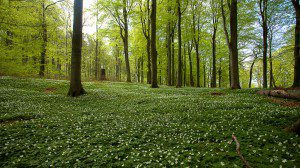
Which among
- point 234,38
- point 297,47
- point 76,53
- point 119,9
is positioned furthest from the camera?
point 119,9

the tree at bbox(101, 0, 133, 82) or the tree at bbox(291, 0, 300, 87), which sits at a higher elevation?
the tree at bbox(101, 0, 133, 82)

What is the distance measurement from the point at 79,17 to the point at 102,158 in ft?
45.8

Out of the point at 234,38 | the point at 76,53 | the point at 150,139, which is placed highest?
the point at 234,38

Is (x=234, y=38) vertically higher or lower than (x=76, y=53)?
higher

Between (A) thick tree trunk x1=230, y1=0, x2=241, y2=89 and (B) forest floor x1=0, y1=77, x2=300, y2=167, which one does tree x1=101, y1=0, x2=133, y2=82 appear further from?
(B) forest floor x1=0, y1=77, x2=300, y2=167

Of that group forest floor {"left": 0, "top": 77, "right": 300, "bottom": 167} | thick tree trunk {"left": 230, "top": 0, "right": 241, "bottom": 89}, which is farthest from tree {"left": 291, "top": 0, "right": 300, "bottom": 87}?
forest floor {"left": 0, "top": 77, "right": 300, "bottom": 167}

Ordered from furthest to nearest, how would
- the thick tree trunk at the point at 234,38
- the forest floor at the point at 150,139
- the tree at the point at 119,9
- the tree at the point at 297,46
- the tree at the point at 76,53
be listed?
the tree at the point at 119,9 → the thick tree trunk at the point at 234,38 → the tree at the point at 297,46 → the tree at the point at 76,53 → the forest floor at the point at 150,139

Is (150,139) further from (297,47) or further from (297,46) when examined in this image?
(297,47)

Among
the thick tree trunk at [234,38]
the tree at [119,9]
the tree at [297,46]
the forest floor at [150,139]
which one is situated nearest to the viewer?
the forest floor at [150,139]

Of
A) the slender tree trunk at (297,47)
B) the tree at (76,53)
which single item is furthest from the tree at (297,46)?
the tree at (76,53)

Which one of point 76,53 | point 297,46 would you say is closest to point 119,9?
point 76,53

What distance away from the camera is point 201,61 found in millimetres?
48531

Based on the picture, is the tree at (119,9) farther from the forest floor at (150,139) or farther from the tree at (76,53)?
the forest floor at (150,139)

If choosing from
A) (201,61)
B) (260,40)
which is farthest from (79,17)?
(201,61)
